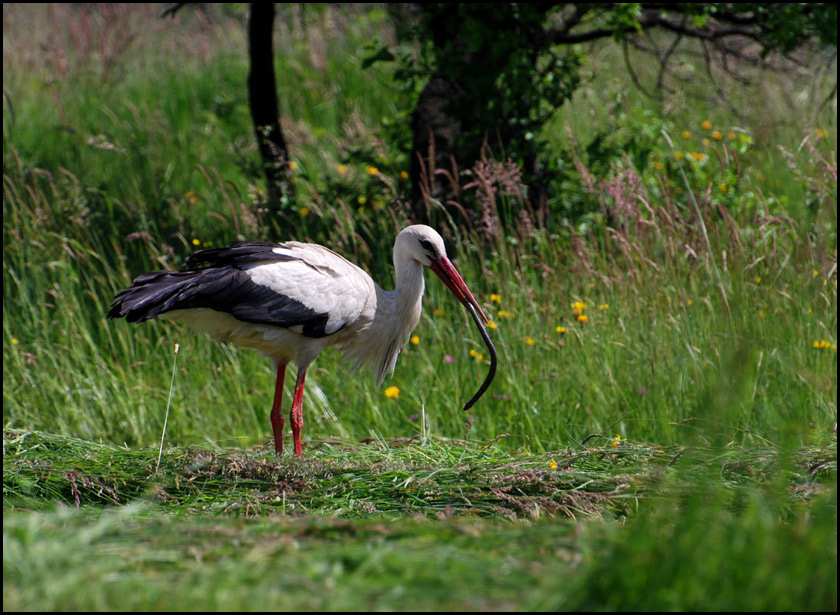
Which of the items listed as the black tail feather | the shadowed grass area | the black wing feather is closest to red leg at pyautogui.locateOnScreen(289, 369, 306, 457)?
the black wing feather

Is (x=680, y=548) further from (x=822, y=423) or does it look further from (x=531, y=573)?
(x=822, y=423)

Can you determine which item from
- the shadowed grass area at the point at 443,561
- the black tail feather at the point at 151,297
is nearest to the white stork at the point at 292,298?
the black tail feather at the point at 151,297

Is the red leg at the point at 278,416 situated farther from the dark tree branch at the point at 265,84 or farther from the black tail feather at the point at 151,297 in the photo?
the dark tree branch at the point at 265,84

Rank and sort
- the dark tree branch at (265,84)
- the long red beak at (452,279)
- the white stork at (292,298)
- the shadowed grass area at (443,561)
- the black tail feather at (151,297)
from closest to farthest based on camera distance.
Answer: the shadowed grass area at (443,561), the black tail feather at (151,297), the white stork at (292,298), the long red beak at (452,279), the dark tree branch at (265,84)

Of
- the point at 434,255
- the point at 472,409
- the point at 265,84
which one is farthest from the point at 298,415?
the point at 265,84

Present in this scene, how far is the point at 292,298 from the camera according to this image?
4129mm

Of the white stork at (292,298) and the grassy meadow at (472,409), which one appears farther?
the white stork at (292,298)

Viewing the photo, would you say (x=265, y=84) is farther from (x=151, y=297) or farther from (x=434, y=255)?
(x=151, y=297)

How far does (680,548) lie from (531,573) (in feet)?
0.96

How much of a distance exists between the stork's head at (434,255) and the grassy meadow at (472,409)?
0.60 metres

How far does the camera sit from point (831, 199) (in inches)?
194

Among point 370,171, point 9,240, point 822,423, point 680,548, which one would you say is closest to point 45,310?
point 9,240

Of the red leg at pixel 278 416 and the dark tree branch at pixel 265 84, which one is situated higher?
the dark tree branch at pixel 265 84

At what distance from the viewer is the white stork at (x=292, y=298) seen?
3.96 metres
